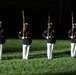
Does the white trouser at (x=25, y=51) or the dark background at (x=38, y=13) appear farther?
the dark background at (x=38, y=13)

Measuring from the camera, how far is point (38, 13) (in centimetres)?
5100

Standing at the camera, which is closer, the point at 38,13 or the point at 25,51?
the point at 25,51

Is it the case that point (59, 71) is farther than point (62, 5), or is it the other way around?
point (62, 5)

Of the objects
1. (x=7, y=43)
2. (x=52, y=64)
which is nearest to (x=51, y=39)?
(x=52, y=64)

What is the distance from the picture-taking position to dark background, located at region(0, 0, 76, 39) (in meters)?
46.7

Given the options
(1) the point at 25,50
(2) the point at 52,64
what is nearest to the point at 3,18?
(1) the point at 25,50

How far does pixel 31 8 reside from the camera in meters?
50.7

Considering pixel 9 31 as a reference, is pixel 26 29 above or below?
above

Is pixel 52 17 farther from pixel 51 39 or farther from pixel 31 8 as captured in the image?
pixel 51 39

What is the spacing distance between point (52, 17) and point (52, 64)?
3183cm

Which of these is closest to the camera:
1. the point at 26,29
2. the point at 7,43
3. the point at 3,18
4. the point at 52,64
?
the point at 52,64

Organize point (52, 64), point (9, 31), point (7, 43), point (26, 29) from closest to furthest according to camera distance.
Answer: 1. point (52, 64)
2. point (26, 29)
3. point (7, 43)
4. point (9, 31)

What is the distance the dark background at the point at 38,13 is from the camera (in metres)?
46.7

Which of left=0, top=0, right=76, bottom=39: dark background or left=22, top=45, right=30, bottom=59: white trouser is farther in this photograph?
left=0, top=0, right=76, bottom=39: dark background
